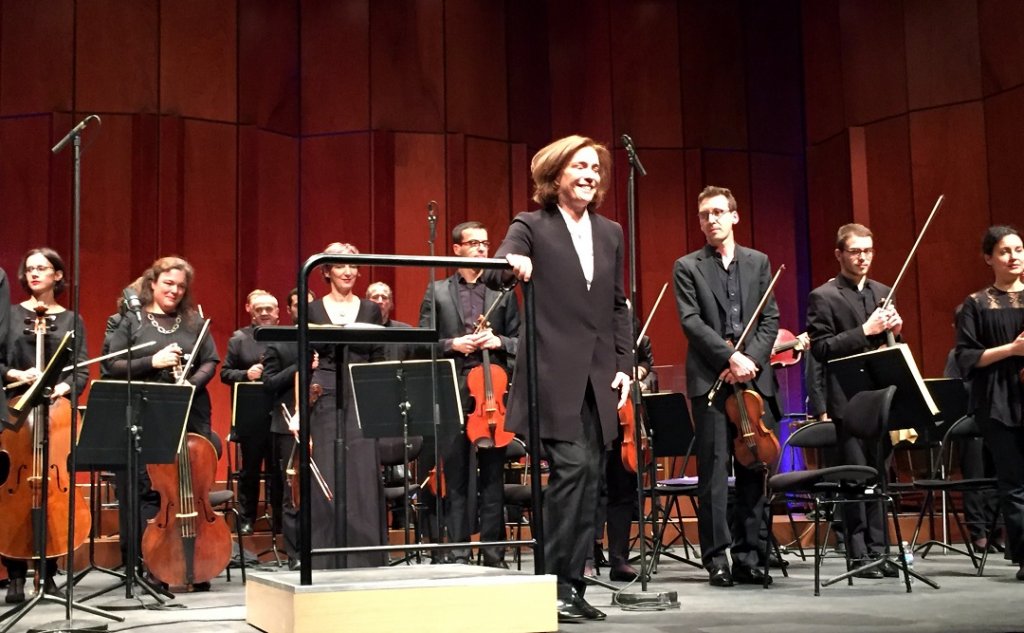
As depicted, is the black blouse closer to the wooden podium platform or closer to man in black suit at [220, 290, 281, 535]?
the wooden podium platform

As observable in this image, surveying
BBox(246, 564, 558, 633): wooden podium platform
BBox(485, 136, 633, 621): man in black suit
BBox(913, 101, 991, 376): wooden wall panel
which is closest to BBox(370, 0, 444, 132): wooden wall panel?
BBox(913, 101, 991, 376): wooden wall panel

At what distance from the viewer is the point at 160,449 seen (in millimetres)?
4773

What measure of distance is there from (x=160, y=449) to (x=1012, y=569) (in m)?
3.85

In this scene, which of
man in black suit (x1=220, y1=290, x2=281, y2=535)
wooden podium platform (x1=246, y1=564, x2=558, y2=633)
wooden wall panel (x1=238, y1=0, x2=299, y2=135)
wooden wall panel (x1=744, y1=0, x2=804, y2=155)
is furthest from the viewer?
wooden wall panel (x1=744, y1=0, x2=804, y2=155)

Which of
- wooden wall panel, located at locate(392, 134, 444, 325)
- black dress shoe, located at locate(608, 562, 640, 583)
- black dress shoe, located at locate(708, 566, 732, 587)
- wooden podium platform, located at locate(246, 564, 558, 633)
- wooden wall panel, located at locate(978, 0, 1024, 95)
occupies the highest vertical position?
wooden wall panel, located at locate(978, 0, 1024, 95)

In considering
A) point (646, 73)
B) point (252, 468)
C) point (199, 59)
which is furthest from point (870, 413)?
point (199, 59)

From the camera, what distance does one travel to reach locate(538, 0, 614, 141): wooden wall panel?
9492mm

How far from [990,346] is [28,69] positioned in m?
6.60

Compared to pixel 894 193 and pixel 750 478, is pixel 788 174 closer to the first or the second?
pixel 894 193

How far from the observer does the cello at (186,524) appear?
4980 mm

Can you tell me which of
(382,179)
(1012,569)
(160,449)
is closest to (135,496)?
(160,449)

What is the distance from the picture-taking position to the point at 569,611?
3564mm

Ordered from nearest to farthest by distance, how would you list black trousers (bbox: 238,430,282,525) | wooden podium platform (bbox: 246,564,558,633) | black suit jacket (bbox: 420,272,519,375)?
wooden podium platform (bbox: 246,564,558,633)
black suit jacket (bbox: 420,272,519,375)
black trousers (bbox: 238,430,282,525)

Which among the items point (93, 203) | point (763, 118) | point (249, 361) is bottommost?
point (249, 361)
